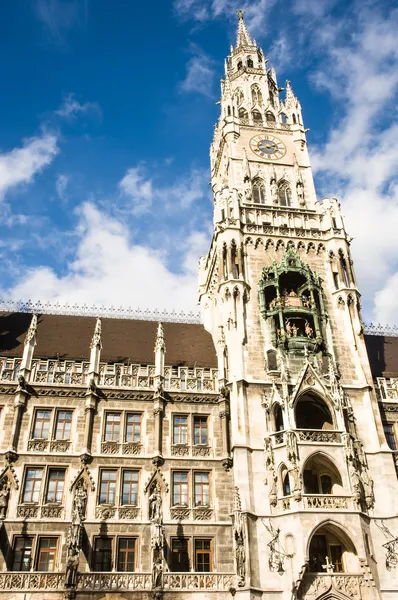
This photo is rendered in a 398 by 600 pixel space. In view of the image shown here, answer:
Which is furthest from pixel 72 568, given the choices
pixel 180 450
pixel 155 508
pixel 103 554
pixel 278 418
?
pixel 278 418

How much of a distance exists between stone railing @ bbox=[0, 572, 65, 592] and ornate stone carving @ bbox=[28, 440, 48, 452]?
513 cm

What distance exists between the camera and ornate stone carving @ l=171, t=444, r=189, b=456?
26.4 metres

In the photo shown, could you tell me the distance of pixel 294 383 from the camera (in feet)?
90.4

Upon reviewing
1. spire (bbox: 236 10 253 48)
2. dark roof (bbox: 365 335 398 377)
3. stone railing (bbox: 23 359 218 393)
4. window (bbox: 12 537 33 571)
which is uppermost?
spire (bbox: 236 10 253 48)

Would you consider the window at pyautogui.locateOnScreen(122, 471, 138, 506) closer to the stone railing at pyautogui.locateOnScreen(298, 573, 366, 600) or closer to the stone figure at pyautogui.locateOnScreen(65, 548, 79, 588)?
the stone figure at pyautogui.locateOnScreen(65, 548, 79, 588)

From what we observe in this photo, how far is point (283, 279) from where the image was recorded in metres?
31.8

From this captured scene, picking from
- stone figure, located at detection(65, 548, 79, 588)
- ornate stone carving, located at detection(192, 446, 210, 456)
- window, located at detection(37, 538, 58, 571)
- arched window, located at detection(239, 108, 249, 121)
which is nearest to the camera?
stone figure, located at detection(65, 548, 79, 588)

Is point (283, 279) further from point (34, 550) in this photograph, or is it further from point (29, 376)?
point (34, 550)

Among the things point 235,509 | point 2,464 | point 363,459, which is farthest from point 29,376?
point 363,459

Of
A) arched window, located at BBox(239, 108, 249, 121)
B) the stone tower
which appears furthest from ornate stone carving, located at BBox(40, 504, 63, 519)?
arched window, located at BBox(239, 108, 249, 121)

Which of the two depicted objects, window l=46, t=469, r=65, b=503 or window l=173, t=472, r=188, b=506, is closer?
window l=46, t=469, r=65, b=503

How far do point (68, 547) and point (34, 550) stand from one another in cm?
178

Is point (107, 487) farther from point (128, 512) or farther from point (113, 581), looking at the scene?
point (113, 581)

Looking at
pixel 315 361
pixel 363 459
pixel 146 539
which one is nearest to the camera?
pixel 146 539
